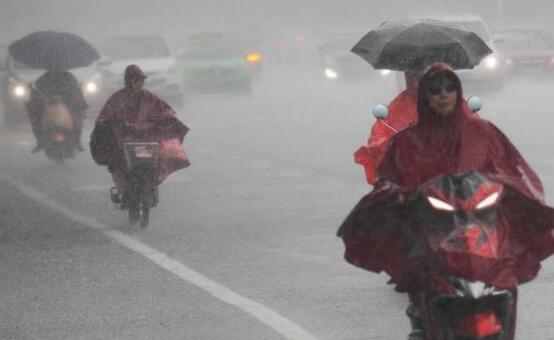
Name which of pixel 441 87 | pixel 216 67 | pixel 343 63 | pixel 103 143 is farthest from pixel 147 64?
pixel 441 87

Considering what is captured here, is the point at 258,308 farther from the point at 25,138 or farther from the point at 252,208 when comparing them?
the point at 25,138

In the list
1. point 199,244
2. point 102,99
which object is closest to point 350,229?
point 199,244

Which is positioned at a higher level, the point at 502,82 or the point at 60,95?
the point at 60,95

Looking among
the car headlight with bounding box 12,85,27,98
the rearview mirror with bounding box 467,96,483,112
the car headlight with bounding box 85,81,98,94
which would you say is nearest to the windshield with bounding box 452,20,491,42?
the car headlight with bounding box 85,81,98,94

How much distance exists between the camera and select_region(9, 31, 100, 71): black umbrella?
66.5ft

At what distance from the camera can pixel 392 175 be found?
698 cm

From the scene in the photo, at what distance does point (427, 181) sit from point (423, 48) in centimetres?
380

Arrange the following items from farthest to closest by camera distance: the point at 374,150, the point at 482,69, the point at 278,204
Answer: the point at 482,69 < the point at 278,204 < the point at 374,150

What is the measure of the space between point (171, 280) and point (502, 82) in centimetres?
2494

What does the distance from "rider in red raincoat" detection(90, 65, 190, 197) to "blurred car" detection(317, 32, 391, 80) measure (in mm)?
29748

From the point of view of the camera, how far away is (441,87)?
6902 mm

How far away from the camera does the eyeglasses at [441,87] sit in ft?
22.6

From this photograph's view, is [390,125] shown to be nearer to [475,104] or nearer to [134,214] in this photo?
[475,104]

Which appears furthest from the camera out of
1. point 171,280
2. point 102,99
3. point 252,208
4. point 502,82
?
point 502,82
